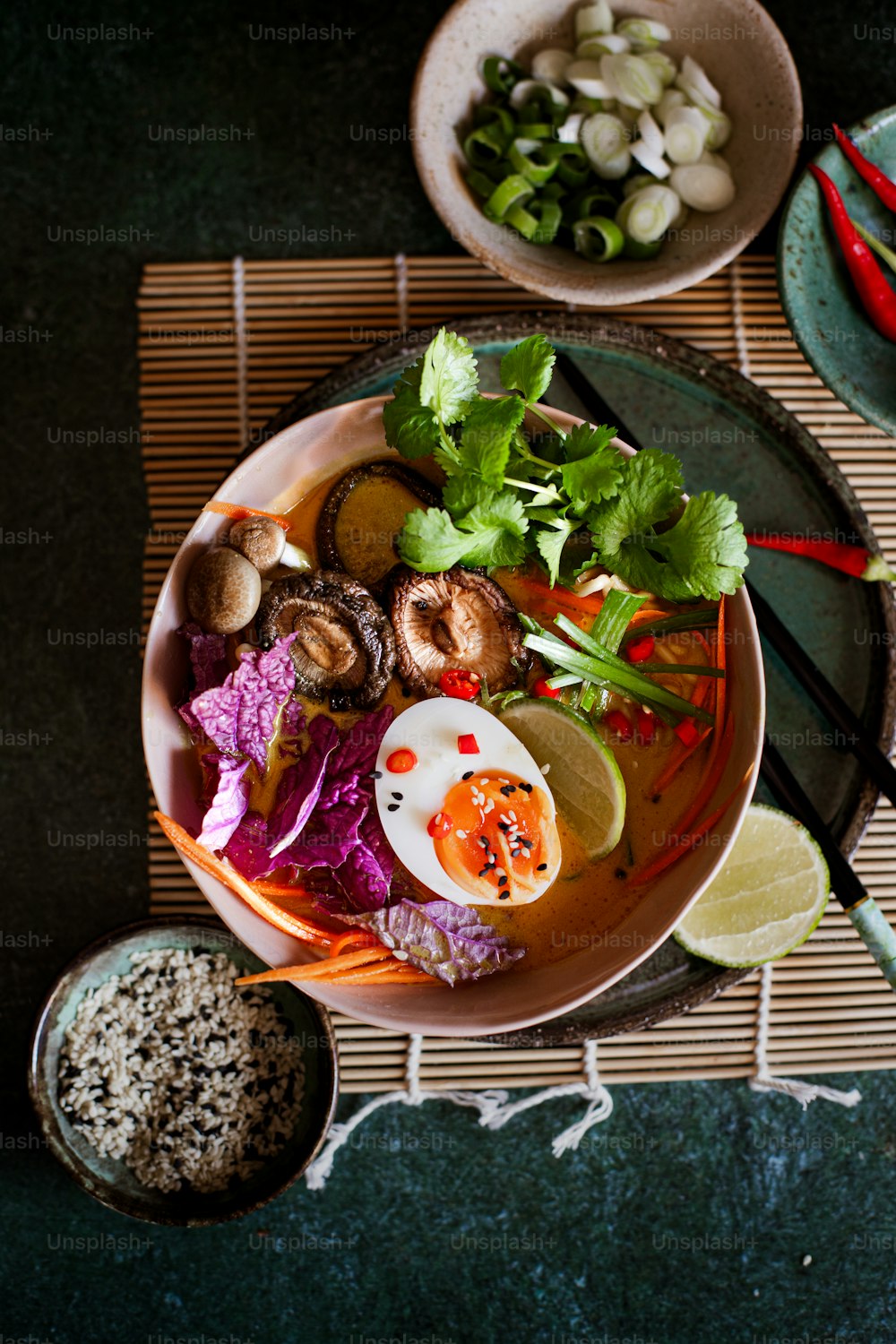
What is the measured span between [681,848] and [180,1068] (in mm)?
1499

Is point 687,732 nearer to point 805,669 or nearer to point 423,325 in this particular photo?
point 805,669

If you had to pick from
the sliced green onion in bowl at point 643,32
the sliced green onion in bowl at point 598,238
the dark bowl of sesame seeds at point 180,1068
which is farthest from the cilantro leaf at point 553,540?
the sliced green onion in bowl at point 643,32

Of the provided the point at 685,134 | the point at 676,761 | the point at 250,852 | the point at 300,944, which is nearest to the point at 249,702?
the point at 250,852

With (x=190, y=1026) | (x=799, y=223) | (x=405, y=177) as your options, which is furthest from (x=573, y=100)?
(x=190, y=1026)

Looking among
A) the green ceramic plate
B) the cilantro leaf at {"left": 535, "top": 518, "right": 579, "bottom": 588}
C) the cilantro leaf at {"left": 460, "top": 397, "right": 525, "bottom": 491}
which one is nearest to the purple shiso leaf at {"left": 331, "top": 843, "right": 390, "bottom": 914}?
the cilantro leaf at {"left": 535, "top": 518, "right": 579, "bottom": 588}

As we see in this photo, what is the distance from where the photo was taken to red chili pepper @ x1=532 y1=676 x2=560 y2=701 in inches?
96.3

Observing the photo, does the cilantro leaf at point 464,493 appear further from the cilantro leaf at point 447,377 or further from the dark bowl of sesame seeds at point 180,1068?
the dark bowl of sesame seeds at point 180,1068

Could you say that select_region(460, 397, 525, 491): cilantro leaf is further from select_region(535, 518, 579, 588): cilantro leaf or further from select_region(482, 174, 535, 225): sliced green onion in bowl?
select_region(482, 174, 535, 225): sliced green onion in bowl

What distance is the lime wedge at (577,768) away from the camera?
2.35 metres

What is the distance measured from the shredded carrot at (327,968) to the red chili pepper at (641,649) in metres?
0.97

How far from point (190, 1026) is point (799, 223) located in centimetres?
275

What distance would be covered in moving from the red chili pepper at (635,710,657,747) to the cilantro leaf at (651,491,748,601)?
390mm

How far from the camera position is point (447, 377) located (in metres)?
2.16

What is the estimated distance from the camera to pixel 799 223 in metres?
2.64
